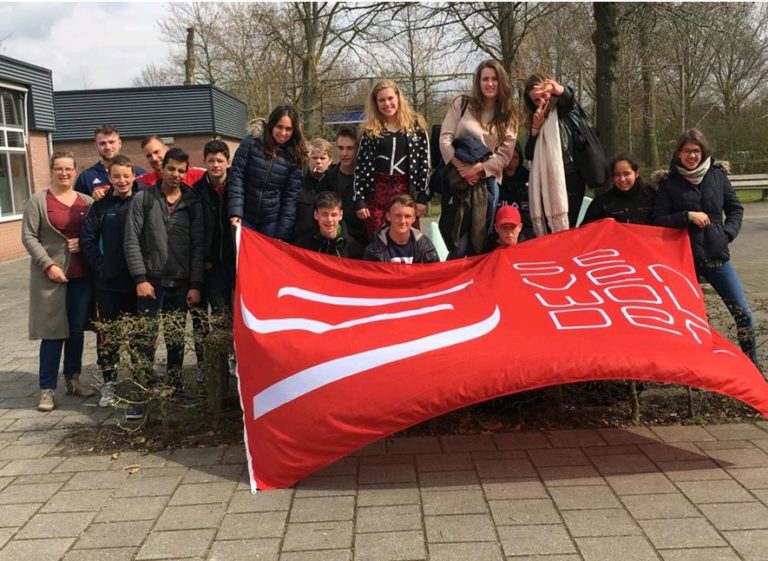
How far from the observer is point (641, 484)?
12.8 ft

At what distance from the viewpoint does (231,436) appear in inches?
190

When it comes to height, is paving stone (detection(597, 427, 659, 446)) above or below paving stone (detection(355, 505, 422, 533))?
above

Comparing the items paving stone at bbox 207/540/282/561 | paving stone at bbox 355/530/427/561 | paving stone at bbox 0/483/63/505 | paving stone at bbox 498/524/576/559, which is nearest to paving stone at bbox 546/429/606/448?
paving stone at bbox 498/524/576/559

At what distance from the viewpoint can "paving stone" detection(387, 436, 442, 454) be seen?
14.7 ft

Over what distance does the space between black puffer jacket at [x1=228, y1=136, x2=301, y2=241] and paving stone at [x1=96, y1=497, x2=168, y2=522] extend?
7.10 feet

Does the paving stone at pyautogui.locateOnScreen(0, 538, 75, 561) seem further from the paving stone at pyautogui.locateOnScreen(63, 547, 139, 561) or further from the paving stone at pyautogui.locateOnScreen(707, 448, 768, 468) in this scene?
the paving stone at pyautogui.locateOnScreen(707, 448, 768, 468)

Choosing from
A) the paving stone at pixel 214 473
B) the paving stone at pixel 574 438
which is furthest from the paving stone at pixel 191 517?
the paving stone at pixel 574 438

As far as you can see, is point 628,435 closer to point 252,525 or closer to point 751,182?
point 252,525

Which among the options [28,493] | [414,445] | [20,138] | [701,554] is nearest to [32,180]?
[20,138]

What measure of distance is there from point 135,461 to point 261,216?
6.50 feet

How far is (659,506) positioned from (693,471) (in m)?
0.55

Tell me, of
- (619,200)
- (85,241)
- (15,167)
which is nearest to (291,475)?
(85,241)

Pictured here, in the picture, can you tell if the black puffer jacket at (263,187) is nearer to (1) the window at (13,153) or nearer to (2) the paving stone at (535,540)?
(2) the paving stone at (535,540)

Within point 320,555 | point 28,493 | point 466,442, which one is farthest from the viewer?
point 466,442
